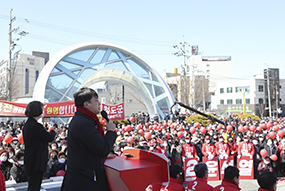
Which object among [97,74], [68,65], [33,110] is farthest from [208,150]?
[97,74]

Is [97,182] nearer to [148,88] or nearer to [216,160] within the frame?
[216,160]

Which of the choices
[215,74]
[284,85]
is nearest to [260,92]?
[284,85]

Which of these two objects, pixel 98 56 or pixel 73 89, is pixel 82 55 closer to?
pixel 98 56

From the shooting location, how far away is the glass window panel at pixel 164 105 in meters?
24.6

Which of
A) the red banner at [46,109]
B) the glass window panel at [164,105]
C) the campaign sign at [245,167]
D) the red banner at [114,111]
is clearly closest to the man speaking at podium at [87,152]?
the campaign sign at [245,167]

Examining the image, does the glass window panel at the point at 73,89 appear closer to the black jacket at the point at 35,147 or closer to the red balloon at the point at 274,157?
the red balloon at the point at 274,157

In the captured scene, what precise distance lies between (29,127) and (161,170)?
2.03 metres

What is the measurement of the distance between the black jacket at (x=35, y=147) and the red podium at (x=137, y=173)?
1405 millimetres

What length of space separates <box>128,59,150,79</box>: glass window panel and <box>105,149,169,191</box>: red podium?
70.3 feet

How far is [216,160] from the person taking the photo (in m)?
9.60

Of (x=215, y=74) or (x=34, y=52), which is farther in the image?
(x=215, y=74)

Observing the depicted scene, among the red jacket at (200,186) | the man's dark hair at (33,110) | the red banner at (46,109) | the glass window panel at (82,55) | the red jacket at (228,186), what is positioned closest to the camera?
the man's dark hair at (33,110)

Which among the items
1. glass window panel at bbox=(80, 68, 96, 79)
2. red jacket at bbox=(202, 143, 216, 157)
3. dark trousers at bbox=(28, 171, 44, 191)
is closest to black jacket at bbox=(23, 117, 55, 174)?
dark trousers at bbox=(28, 171, 44, 191)

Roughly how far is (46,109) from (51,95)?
4405 mm
